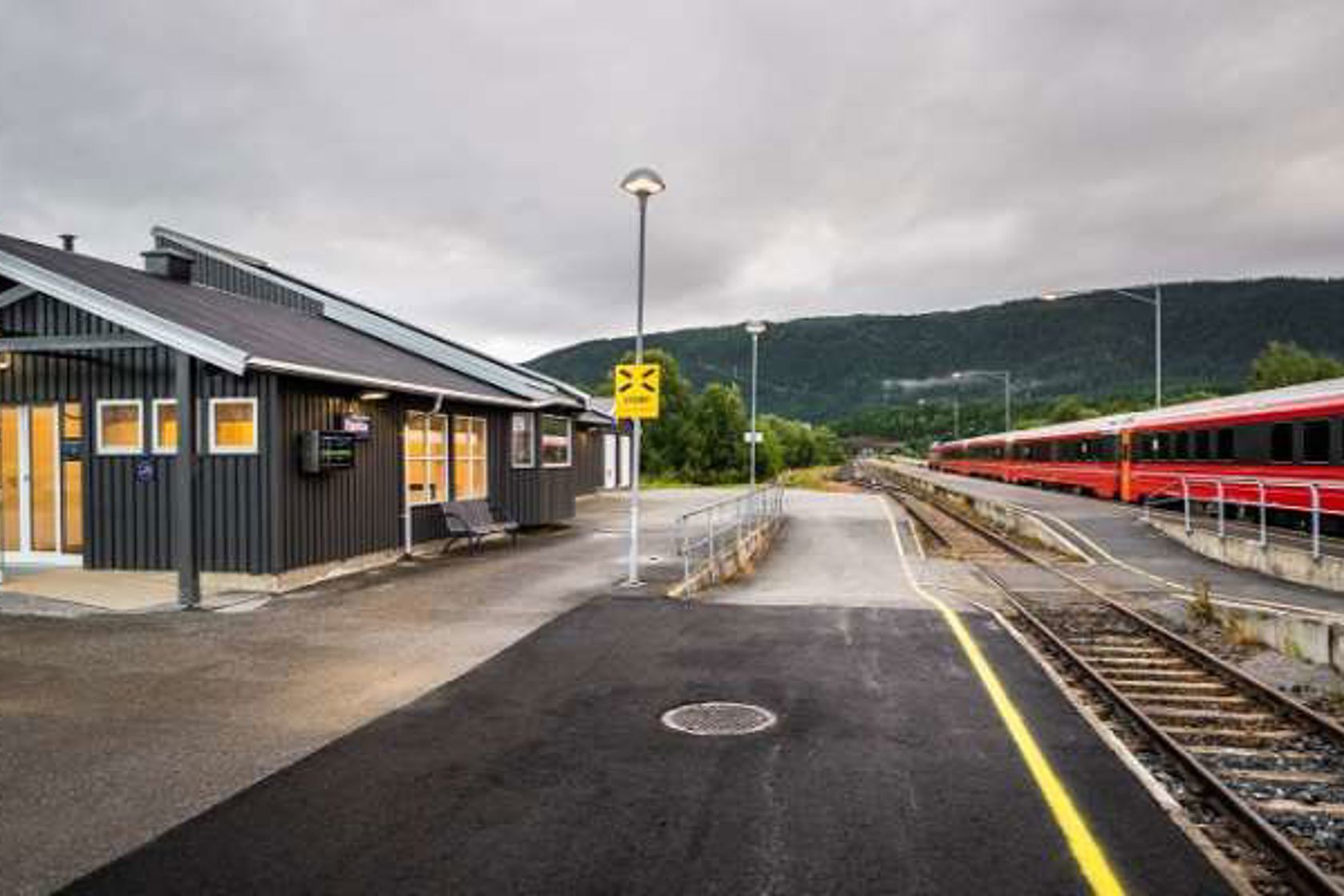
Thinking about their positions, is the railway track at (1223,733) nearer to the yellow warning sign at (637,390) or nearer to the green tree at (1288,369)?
the yellow warning sign at (637,390)

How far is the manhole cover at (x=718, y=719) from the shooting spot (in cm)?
606

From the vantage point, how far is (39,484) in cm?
1336

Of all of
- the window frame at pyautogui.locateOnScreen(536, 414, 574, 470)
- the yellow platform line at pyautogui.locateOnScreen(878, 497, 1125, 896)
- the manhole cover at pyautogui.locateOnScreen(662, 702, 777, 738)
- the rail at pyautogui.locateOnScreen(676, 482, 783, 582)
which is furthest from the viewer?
the window frame at pyautogui.locateOnScreen(536, 414, 574, 470)

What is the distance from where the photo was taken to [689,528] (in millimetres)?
20625

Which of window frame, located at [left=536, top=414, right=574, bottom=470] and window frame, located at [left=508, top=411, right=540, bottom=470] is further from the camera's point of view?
window frame, located at [left=536, top=414, right=574, bottom=470]

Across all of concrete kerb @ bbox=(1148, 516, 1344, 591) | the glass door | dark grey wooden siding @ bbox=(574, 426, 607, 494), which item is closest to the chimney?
the glass door

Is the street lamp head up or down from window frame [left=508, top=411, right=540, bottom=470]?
up

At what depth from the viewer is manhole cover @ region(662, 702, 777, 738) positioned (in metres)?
6.06

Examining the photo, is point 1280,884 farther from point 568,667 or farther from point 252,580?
point 252,580

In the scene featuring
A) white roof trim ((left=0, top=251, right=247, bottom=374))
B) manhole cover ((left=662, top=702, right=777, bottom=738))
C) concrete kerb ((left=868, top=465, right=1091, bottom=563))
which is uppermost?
white roof trim ((left=0, top=251, right=247, bottom=374))

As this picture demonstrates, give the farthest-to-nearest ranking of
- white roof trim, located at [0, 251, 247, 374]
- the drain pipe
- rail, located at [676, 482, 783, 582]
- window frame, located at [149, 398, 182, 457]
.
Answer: the drain pipe < rail, located at [676, 482, 783, 582] < window frame, located at [149, 398, 182, 457] < white roof trim, located at [0, 251, 247, 374]

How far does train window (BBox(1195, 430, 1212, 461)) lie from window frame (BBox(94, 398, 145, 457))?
24017 mm

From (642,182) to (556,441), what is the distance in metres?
11.0

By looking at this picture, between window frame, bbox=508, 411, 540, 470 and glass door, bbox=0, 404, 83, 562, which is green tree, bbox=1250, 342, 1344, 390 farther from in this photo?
glass door, bbox=0, 404, 83, 562
